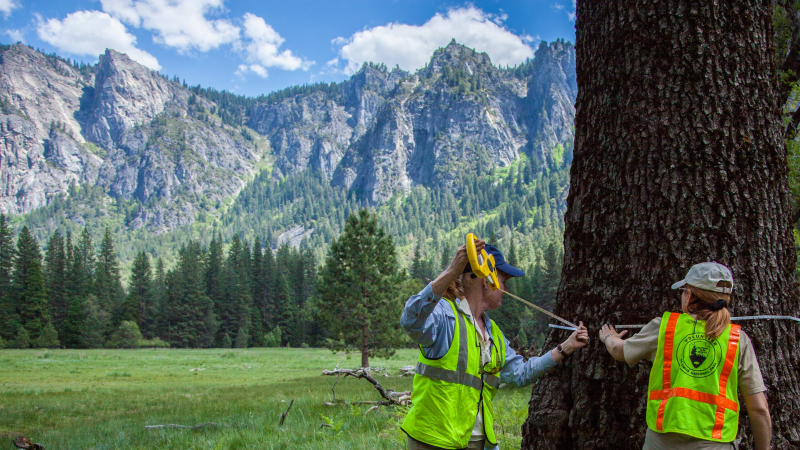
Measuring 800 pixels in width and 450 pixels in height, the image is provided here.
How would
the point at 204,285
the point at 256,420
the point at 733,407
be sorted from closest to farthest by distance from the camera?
the point at 733,407 < the point at 256,420 < the point at 204,285

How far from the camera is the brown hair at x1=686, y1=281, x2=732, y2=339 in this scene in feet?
7.70

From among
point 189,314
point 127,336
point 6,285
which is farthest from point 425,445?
point 6,285

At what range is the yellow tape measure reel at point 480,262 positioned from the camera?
8.23 feet

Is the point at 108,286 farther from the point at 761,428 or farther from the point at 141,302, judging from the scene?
the point at 761,428

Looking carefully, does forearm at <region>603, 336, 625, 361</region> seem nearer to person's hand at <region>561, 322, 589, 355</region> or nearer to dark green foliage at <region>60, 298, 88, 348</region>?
person's hand at <region>561, 322, 589, 355</region>

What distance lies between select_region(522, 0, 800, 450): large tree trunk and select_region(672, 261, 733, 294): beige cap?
1.16 ft

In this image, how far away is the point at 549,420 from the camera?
315 centimetres

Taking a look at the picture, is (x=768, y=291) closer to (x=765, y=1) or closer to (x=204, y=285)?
(x=765, y=1)

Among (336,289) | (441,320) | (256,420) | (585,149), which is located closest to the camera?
(441,320)

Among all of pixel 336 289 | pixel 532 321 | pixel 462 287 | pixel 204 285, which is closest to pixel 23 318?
pixel 204 285

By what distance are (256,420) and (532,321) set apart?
57.0 metres

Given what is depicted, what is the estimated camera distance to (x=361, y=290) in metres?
26.0

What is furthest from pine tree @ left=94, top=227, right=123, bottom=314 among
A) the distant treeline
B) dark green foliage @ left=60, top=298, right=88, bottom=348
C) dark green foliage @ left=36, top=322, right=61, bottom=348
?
dark green foliage @ left=36, top=322, right=61, bottom=348

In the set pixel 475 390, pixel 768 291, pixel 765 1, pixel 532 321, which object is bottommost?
pixel 532 321
